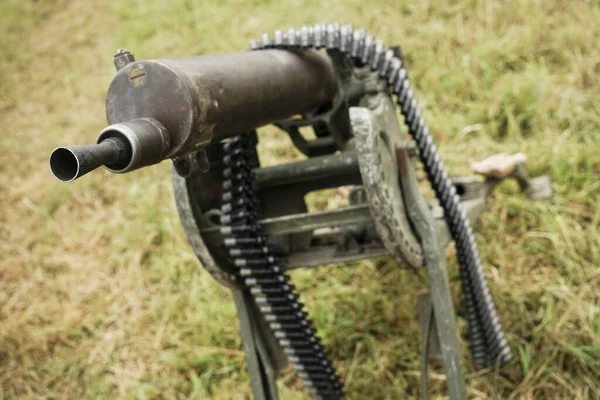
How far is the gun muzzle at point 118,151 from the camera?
4.37 ft

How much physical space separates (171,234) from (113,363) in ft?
2.97

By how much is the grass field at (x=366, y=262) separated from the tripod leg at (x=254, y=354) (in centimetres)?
49

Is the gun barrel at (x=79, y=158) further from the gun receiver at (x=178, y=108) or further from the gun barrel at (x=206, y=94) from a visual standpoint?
the gun barrel at (x=206, y=94)

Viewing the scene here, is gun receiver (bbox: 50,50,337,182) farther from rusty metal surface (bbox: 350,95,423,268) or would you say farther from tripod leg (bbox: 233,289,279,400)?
tripod leg (bbox: 233,289,279,400)

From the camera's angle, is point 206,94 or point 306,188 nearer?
point 206,94

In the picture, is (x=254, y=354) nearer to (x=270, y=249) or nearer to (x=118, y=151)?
(x=270, y=249)

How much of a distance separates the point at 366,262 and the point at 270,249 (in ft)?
4.57

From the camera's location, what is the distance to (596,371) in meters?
2.79

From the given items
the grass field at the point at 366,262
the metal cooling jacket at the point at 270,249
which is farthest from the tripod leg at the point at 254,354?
the grass field at the point at 366,262

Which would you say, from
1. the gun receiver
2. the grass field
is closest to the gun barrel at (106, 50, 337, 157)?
the gun receiver

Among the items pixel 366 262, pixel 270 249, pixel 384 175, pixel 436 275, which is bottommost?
pixel 366 262

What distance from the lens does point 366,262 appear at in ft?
12.2

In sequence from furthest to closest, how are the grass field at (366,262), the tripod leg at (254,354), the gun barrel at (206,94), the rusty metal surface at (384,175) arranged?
the grass field at (366,262)
the tripod leg at (254,354)
the rusty metal surface at (384,175)
the gun barrel at (206,94)

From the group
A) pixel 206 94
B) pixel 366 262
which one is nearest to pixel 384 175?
pixel 206 94
